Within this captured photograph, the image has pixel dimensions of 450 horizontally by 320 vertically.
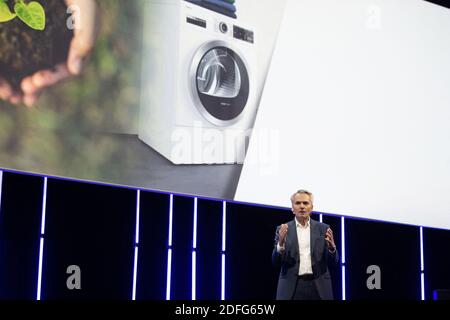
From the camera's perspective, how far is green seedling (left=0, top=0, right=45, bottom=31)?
3.12 m

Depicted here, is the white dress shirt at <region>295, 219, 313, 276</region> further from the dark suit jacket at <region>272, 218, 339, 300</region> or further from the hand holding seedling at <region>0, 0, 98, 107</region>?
the hand holding seedling at <region>0, 0, 98, 107</region>

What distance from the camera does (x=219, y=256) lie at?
4184mm

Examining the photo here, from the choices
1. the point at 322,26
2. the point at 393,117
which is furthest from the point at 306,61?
the point at 393,117

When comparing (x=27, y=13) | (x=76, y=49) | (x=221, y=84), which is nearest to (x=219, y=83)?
(x=221, y=84)

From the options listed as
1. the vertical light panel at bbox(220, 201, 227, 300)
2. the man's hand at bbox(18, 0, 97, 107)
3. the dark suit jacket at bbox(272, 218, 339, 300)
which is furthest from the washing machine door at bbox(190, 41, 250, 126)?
the dark suit jacket at bbox(272, 218, 339, 300)

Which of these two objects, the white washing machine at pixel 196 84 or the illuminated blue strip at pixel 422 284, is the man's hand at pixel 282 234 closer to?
the white washing machine at pixel 196 84

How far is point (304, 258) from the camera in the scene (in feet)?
10.0

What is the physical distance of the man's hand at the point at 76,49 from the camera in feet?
10.3

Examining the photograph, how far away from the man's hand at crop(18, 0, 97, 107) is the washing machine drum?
24.9 inches

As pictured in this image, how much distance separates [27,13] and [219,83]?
3.78 feet
